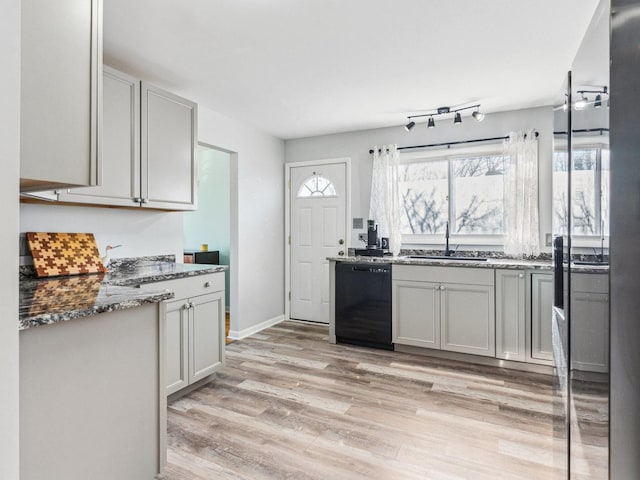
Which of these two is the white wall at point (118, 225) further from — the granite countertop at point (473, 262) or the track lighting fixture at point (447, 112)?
the track lighting fixture at point (447, 112)

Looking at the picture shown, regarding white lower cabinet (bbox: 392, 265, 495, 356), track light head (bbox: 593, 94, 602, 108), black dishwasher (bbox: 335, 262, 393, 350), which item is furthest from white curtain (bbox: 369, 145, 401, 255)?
track light head (bbox: 593, 94, 602, 108)

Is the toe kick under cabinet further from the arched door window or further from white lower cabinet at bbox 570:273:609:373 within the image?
white lower cabinet at bbox 570:273:609:373

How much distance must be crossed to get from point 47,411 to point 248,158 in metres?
3.37

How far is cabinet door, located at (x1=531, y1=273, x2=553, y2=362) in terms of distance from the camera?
3.03 meters

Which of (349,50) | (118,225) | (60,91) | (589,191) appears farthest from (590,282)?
(118,225)

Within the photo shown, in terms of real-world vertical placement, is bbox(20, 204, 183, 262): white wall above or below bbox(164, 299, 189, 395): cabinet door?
above

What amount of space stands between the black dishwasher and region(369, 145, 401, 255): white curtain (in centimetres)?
57

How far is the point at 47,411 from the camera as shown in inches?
47.9

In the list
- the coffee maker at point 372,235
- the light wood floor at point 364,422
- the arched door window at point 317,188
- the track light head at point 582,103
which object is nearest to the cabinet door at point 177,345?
the light wood floor at point 364,422

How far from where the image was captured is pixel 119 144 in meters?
2.47

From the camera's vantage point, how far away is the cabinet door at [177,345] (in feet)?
8.01

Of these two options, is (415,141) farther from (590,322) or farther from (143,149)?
(590,322)

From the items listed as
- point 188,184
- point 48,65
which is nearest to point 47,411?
point 48,65

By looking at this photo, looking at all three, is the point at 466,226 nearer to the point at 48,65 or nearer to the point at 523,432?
the point at 523,432
